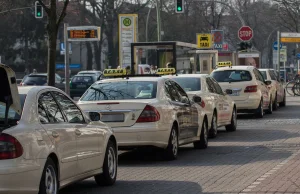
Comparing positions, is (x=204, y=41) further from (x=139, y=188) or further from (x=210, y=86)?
(x=139, y=188)

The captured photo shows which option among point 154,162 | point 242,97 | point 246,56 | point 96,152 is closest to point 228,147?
point 154,162

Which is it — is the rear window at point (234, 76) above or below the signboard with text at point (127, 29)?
below

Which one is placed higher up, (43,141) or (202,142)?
(43,141)

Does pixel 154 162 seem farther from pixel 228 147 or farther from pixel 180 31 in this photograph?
pixel 180 31

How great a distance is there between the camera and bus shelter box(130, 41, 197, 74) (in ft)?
109

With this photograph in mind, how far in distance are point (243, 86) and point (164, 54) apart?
A: 327 inches

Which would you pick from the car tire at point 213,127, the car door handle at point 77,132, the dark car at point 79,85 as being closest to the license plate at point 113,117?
the car door handle at point 77,132

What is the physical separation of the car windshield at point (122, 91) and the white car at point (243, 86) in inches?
443

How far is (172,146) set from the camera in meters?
14.2

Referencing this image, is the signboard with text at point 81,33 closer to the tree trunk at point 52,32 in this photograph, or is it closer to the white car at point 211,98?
the tree trunk at point 52,32

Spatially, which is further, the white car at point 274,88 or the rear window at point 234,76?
the white car at point 274,88

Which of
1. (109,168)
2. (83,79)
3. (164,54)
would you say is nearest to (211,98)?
(109,168)

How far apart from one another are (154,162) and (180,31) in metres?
67.3

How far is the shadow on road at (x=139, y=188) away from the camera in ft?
35.0
